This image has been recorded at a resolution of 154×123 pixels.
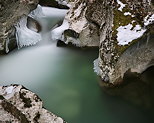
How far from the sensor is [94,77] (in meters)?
8.93

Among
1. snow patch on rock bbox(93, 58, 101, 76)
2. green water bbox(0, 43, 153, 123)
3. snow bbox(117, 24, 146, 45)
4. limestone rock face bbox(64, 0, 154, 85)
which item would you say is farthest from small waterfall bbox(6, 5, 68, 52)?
snow bbox(117, 24, 146, 45)

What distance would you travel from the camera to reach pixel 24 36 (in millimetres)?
10539

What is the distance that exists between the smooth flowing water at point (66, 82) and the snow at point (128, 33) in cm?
170

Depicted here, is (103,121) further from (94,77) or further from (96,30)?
(96,30)

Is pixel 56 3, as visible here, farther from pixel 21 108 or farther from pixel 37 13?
pixel 21 108

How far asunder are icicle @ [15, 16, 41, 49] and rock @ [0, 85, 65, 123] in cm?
554

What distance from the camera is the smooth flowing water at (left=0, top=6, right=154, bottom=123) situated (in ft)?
25.4

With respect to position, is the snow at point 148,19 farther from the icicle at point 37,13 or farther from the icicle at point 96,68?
the icicle at point 37,13

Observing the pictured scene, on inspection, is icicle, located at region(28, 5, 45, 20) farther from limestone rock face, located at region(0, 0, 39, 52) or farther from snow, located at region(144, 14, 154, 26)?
snow, located at region(144, 14, 154, 26)

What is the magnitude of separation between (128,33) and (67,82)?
2575mm

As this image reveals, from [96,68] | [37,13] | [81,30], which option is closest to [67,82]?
[96,68]

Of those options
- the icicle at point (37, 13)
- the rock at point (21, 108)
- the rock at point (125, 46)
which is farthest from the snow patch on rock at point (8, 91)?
the icicle at point (37, 13)

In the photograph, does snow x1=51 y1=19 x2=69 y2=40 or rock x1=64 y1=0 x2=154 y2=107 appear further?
snow x1=51 y1=19 x2=69 y2=40

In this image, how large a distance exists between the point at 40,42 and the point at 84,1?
7.72 ft
